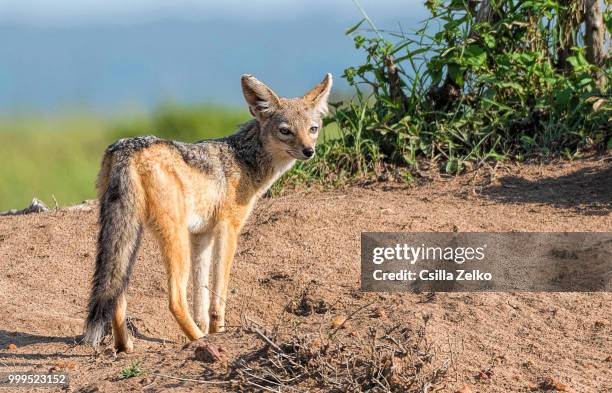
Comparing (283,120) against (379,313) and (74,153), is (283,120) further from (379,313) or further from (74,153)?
(74,153)

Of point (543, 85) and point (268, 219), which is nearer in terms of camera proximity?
point (268, 219)

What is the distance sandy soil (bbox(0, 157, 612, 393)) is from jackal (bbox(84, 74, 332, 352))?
12.5 inches

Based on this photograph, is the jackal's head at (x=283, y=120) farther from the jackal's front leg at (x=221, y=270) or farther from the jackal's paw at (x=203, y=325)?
the jackal's paw at (x=203, y=325)

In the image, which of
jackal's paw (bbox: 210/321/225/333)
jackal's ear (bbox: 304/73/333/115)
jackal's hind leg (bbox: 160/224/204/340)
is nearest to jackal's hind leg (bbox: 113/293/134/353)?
jackal's hind leg (bbox: 160/224/204/340)

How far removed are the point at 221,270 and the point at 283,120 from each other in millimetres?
1383

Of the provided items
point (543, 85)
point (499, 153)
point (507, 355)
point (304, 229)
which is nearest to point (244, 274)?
point (304, 229)

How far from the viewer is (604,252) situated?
7773 mm

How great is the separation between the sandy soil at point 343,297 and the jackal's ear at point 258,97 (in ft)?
3.54

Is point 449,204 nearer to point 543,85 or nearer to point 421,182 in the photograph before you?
point 421,182

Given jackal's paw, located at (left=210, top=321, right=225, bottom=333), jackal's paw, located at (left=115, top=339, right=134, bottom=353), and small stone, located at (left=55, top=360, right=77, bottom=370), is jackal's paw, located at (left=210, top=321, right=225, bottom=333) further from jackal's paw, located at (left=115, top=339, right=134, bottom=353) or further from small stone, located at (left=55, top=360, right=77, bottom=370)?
small stone, located at (left=55, top=360, right=77, bottom=370)

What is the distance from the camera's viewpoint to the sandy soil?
5.91 meters

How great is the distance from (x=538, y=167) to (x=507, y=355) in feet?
12.8

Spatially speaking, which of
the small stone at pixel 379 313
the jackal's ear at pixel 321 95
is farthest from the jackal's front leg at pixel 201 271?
the small stone at pixel 379 313

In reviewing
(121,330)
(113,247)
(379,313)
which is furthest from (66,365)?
(379,313)
